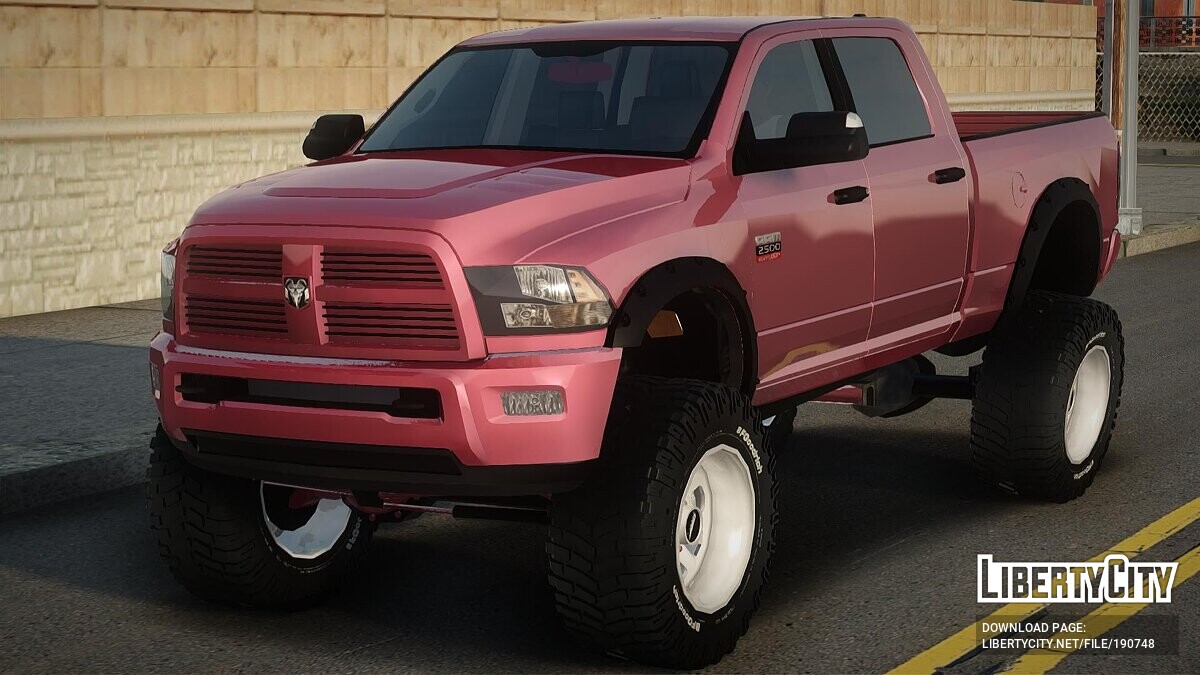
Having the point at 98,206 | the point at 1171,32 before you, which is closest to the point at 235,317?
the point at 98,206

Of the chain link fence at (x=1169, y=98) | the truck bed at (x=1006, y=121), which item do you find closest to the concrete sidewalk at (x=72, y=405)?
the truck bed at (x=1006, y=121)

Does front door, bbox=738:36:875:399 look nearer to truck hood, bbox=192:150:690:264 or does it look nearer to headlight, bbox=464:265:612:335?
truck hood, bbox=192:150:690:264

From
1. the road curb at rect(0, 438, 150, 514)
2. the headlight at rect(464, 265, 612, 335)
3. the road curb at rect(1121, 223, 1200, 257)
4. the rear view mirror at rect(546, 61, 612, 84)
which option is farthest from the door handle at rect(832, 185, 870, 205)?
the road curb at rect(1121, 223, 1200, 257)

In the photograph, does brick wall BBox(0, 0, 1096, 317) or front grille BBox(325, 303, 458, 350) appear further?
brick wall BBox(0, 0, 1096, 317)

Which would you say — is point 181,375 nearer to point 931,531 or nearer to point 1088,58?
point 931,531

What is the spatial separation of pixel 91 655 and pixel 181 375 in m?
0.96

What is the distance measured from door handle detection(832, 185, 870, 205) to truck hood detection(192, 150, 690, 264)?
2.69 feet

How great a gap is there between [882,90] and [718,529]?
2.44 m

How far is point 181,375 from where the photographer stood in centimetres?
580

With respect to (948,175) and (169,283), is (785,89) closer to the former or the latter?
(948,175)

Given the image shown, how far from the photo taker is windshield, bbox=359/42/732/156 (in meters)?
6.59

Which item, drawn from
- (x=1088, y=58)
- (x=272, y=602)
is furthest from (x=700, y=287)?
(x=1088, y=58)

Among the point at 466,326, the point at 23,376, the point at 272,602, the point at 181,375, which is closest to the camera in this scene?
the point at 466,326

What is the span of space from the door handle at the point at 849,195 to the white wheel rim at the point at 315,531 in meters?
2.14
